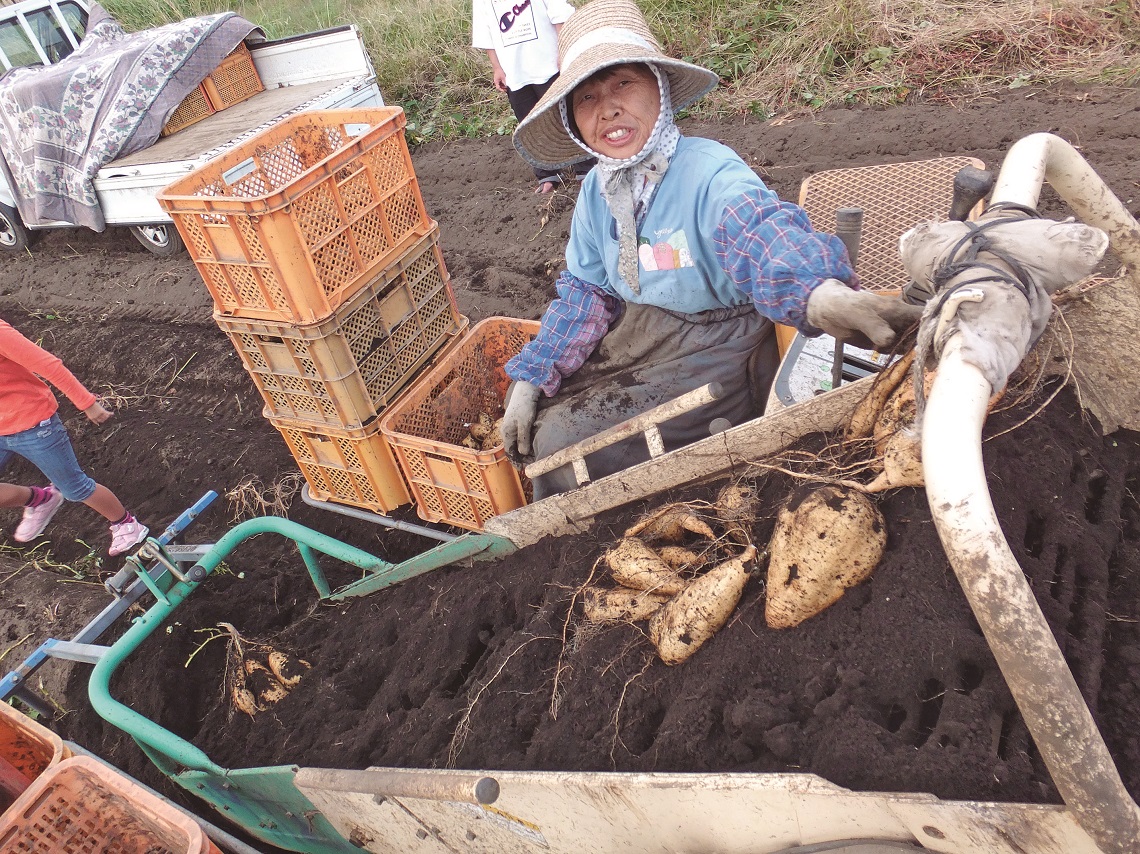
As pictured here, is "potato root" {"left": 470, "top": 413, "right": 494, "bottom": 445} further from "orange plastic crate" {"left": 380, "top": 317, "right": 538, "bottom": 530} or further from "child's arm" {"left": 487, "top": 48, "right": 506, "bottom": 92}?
"child's arm" {"left": 487, "top": 48, "right": 506, "bottom": 92}

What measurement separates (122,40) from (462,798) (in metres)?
8.77

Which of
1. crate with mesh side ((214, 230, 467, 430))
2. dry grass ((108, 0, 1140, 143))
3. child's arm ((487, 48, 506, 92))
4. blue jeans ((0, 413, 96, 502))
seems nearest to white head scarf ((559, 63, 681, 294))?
crate with mesh side ((214, 230, 467, 430))

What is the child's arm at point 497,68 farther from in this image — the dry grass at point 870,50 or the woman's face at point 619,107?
the woman's face at point 619,107

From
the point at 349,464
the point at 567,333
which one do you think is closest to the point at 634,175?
the point at 567,333

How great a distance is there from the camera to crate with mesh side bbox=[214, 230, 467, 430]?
2990 mm

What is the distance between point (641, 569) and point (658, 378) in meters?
0.84

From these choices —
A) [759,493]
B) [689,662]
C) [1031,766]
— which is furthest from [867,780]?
[759,493]

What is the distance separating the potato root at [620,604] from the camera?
187 cm

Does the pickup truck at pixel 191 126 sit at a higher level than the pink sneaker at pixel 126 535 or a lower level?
higher

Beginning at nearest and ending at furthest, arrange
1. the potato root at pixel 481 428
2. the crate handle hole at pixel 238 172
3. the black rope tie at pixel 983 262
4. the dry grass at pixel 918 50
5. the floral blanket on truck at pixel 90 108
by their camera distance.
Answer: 1. the black rope tie at pixel 983 262
2. the crate handle hole at pixel 238 172
3. the potato root at pixel 481 428
4. the dry grass at pixel 918 50
5. the floral blanket on truck at pixel 90 108

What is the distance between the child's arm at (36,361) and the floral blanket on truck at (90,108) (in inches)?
174

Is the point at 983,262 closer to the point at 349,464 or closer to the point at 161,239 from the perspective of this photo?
the point at 349,464

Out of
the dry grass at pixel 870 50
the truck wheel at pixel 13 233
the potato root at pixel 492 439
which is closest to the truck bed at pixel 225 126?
the dry grass at pixel 870 50

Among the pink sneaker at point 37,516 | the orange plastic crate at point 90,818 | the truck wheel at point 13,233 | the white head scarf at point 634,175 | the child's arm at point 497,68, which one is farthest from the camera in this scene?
the truck wheel at point 13,233
